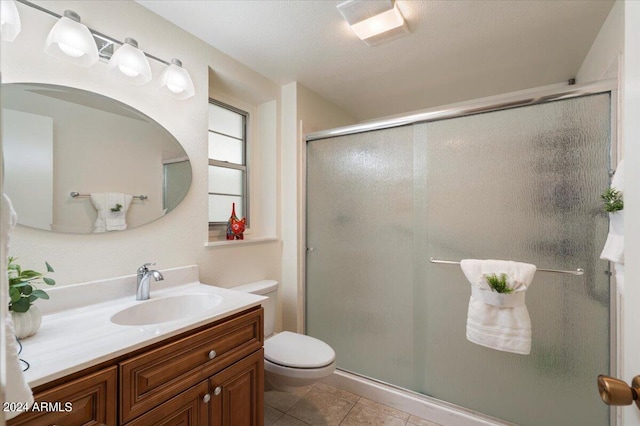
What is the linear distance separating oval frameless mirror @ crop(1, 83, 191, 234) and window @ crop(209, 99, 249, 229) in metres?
0.51

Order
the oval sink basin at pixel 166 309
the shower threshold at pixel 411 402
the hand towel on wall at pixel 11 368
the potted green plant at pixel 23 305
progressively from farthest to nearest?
the shower threshold at pixel 411 402, the oval sink basin at pixel 166 309, the potted green plant at pixel 23 305, the hand towel on wall at pixel 11 368

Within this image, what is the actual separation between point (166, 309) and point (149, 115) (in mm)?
1011

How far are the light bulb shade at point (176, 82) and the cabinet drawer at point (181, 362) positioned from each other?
125cm

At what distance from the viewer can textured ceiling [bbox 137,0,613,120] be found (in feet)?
→ 5.10

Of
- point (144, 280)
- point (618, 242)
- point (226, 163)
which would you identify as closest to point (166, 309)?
point (144, 280)

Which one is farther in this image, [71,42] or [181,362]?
[71,42]

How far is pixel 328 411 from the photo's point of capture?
73.0 inches

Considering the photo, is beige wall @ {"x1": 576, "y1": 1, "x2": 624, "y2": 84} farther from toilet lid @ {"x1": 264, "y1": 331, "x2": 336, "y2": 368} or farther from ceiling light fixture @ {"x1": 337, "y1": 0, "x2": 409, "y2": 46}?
toilet lid @ {"x1": 264, "y1": 331, "x2": 336, "y2": 368}

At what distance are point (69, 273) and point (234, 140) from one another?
1.44 metres

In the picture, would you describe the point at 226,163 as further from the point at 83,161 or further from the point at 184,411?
the point at 184,411

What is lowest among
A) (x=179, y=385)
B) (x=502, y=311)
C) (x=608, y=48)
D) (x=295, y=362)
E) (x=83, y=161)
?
(x=295, y=362)

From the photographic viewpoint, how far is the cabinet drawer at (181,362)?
37.3 inches

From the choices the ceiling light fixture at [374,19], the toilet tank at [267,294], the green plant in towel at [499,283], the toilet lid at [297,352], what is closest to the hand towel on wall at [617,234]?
the green plant in towel at [499,283]

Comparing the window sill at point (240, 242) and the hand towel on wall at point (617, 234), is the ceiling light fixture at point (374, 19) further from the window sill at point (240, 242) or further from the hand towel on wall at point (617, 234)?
the window sill at point (240, 242)
